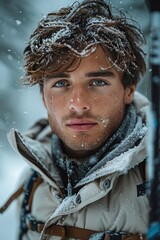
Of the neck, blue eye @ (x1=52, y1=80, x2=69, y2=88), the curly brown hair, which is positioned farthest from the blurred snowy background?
blue eye @ (x1=52, y1=80, x2=69, y2=88)

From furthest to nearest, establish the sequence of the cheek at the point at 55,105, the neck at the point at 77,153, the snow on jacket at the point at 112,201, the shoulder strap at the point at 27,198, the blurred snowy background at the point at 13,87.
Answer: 1. the blurred snowy background at the point at 13,87
2. the shoulder strap at the point at 27,198
3. the neck at the point at 77,153
4. the cheek at the point at 55,105
5. the snow on jacket at the point at 112,201

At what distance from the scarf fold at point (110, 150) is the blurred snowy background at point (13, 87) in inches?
41.0

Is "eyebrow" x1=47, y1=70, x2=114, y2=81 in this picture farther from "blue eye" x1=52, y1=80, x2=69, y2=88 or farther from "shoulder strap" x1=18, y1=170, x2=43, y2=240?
"shoulder strap" x1=18, y1=170, x2=43, y2=240

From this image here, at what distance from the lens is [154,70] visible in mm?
1229

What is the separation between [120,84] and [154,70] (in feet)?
3.53

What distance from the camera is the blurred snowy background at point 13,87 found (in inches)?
145

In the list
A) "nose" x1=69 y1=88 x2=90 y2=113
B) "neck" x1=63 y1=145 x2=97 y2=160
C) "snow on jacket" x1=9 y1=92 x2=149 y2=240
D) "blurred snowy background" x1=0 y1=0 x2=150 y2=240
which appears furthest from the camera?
"blurred snowy background" x1=0 y1=0 x2=150 y2=240

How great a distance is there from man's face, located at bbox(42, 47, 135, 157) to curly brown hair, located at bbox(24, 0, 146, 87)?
1.9 inches

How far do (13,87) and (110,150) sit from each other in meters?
3.14

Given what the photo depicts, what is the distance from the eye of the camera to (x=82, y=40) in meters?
2.19

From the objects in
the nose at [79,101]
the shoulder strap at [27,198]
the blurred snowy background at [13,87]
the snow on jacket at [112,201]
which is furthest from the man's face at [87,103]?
the blurred snowy background at [13,87]

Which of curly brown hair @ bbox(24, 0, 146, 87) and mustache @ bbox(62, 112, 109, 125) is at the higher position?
curly brown hair @ bbox(24, 0, 146, 87)

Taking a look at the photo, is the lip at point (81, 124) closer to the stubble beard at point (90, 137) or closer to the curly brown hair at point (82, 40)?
the stubble beard at point (90, 137)

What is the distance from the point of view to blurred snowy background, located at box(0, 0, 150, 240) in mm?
3691
